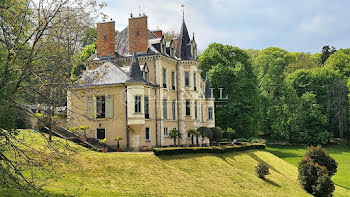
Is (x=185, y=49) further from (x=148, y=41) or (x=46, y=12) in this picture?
(x=46, y=12)

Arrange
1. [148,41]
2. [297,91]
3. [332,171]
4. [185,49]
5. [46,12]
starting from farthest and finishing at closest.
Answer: [297,91], [185,49], [148,41], [332,171], [46,12]

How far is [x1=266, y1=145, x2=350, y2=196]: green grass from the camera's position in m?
38.0

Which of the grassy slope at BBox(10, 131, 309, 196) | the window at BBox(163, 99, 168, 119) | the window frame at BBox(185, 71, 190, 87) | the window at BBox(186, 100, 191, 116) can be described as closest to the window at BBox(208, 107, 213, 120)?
the window at BBox(186, 100, 191, 116)

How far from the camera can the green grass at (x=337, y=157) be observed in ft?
125

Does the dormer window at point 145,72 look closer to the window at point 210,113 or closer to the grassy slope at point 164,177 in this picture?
the grassy slope at point 164,177

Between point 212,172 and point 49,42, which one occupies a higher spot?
point 49,42

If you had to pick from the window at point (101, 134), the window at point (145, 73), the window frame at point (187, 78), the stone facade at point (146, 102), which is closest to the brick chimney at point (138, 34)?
the stone facade at point (146, 102)

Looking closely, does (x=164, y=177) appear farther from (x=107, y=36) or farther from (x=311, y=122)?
(x=311, y=122)

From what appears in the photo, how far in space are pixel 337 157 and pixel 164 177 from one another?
37197 mm

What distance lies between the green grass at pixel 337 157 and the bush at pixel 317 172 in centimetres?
250

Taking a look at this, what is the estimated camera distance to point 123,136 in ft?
108

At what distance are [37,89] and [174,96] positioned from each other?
2740 centimetres

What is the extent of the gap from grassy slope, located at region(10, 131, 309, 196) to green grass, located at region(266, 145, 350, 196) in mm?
6866

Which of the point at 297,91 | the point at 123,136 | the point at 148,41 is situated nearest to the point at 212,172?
the point at 123,136
